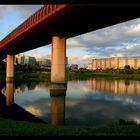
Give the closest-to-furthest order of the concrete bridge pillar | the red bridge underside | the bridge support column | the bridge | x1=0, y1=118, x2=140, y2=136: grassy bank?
x1=0, y1=118, x2=140, y2=136: grassy bank → the red bridge underside → the bridge → the concrete bridge pillar → the bridge support column

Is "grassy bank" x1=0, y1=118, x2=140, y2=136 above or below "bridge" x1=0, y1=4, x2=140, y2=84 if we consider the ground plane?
below

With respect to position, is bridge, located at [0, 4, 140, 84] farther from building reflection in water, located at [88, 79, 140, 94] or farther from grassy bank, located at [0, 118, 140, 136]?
grassy bank, located at [0, 118, 140, 136]

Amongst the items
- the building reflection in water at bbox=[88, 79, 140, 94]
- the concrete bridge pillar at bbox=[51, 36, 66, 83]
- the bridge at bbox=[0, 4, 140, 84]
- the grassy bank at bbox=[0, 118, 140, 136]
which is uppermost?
the bridge at bbox=[0, 4, 140, 84]

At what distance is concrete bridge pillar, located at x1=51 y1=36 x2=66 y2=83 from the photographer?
5119 centimetres

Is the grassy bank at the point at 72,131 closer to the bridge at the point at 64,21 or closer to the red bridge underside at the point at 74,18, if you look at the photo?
the bridge at the point at 64,21

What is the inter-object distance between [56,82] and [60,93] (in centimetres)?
267

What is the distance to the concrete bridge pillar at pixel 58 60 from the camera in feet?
168

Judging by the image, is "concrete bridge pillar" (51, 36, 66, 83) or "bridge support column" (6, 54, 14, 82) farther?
"bridge support column" (6, 54, 14, 82)

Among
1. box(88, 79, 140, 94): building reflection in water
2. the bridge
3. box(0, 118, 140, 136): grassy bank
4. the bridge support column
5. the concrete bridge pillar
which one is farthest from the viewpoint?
the bridge support column

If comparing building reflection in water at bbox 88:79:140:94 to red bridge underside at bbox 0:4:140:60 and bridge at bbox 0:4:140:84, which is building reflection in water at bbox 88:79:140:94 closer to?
bridge at bbox 0:4:140:84

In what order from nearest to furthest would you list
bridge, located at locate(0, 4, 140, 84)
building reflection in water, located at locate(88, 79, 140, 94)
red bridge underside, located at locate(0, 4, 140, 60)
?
red bridge underside, located at locate(0, 4, 140, 60) < bridge, located at locate(0, 4, 140, 84) < building reflection in water, located at locate(88, 79, 140, 94)

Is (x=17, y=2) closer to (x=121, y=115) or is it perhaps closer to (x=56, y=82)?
(x=121, y=115)

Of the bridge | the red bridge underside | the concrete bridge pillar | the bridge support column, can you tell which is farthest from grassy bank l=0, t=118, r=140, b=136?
the bridge support column

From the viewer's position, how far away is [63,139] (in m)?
6.34
